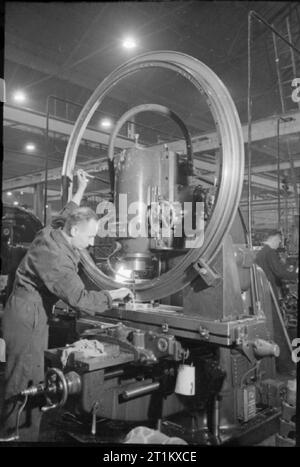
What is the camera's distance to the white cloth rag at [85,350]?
1487 mm

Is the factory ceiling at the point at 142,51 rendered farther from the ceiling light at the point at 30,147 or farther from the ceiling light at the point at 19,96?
the ceiling light at the point at 30,147

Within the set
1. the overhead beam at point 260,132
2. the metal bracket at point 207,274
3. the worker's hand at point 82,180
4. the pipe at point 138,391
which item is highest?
the overhead beam at point 260,132

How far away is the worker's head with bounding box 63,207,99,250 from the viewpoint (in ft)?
6.66

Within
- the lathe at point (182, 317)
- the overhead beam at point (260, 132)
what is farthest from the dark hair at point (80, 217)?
the overhead beam at point (260, 132)

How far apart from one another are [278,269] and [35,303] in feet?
7.23

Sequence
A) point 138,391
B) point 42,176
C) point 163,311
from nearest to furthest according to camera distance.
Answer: point 138,391
point 163,311
point 42,176

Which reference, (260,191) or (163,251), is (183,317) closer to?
(163,251)

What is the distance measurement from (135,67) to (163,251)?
1116mm

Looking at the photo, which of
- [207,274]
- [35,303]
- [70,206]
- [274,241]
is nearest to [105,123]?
[274,241]

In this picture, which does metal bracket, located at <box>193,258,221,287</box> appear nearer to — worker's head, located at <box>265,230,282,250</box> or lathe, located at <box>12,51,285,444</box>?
lathe, located at <box>12,51,285,444</box>

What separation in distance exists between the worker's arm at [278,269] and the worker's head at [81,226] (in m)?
1.91

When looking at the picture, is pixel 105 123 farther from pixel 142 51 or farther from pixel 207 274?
pixel 207 274

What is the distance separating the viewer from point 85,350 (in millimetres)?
1501

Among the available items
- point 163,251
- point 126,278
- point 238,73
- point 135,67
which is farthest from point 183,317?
point 238,73
